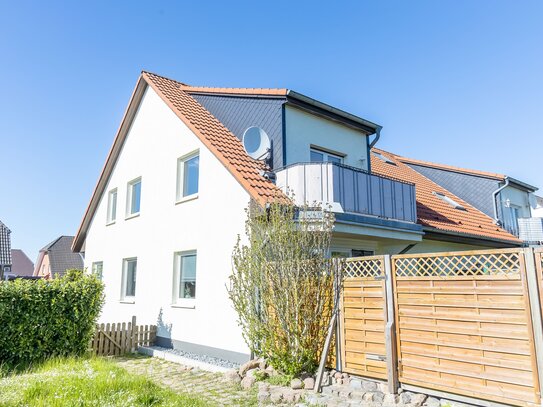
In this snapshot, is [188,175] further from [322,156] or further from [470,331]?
[470,331]

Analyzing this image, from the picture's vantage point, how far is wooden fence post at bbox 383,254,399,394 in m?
6.55

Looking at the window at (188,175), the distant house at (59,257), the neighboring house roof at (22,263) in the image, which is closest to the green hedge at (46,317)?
the window at (188,175)

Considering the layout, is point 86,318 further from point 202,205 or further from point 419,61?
point 419,61

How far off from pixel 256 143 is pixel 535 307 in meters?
7.45

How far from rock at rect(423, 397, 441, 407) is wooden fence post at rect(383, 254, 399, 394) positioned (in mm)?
512

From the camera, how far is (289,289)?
7.59m

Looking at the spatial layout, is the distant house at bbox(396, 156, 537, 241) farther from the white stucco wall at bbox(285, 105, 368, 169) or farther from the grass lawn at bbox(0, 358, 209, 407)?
the grass lawn at bbox(0, 358, 209, 407)

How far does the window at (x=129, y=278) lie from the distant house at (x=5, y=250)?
1841 centimetres

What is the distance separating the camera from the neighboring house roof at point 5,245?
28.7 metres

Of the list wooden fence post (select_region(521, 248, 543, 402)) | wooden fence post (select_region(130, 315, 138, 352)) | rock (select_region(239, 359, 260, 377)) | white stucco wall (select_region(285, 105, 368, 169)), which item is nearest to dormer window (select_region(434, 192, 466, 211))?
white stucco wall (select_region(285, 105, 368, 169))

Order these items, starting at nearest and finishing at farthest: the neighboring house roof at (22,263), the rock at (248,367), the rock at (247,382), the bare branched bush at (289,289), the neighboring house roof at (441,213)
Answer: the rock at (247,382)
the bare branched bush at (289,289)
the rock at (248,367)
the neighboring house roof at (441,213)
the neighboring house roof at (22,263)

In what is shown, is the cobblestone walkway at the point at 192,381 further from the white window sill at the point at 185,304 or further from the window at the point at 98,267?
the window at the point at 98,267

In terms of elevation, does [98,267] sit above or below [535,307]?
above

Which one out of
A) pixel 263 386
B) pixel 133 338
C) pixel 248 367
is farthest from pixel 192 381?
pixel 133 338
